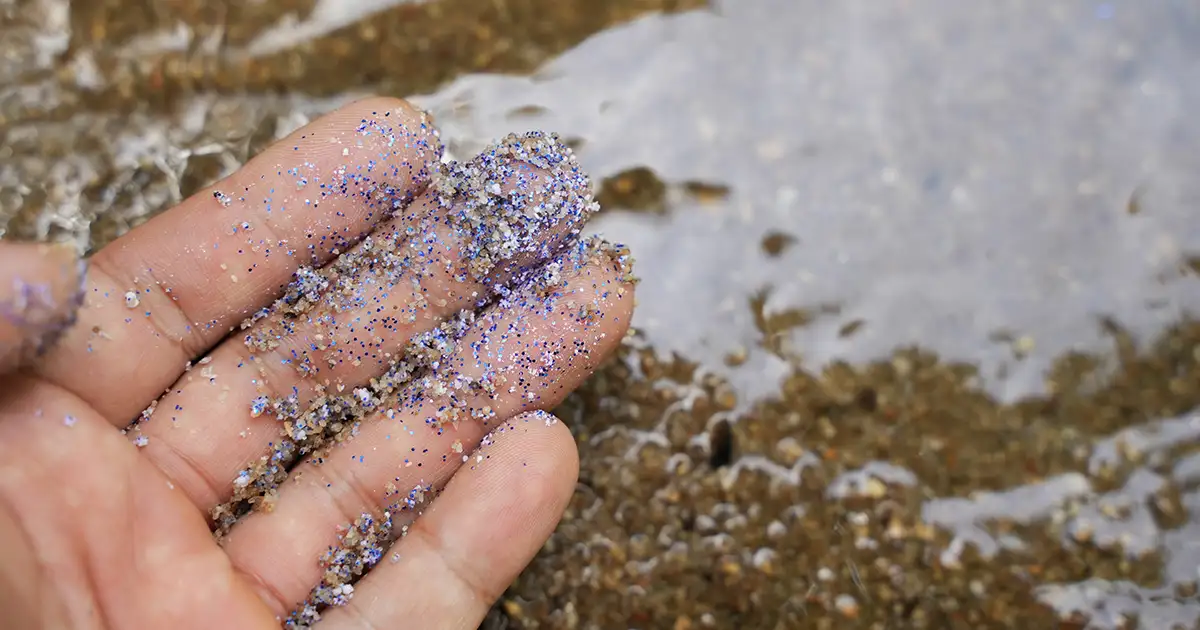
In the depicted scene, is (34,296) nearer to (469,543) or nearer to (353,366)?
(353,366)

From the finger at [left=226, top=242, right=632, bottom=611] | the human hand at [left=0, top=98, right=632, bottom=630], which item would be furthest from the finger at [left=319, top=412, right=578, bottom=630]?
the finger at [left=226, top=242, right=632, bottom=611]

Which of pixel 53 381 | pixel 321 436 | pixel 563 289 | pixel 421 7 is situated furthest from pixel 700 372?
pixel 53 381

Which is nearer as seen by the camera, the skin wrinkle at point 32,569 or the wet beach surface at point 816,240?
the skin wrinkle at point 32,569

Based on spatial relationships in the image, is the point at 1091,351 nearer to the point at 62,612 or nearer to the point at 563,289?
the point at 563,289

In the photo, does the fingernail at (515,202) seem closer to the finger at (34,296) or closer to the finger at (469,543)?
the finger at (469,543)

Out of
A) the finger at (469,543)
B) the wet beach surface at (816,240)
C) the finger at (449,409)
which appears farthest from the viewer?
the wet beach surface at (816,240)

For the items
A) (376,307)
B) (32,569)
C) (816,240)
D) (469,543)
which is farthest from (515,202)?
(32,569)

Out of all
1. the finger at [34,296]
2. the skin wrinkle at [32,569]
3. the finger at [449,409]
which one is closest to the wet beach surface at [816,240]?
the finger at [449,409]
